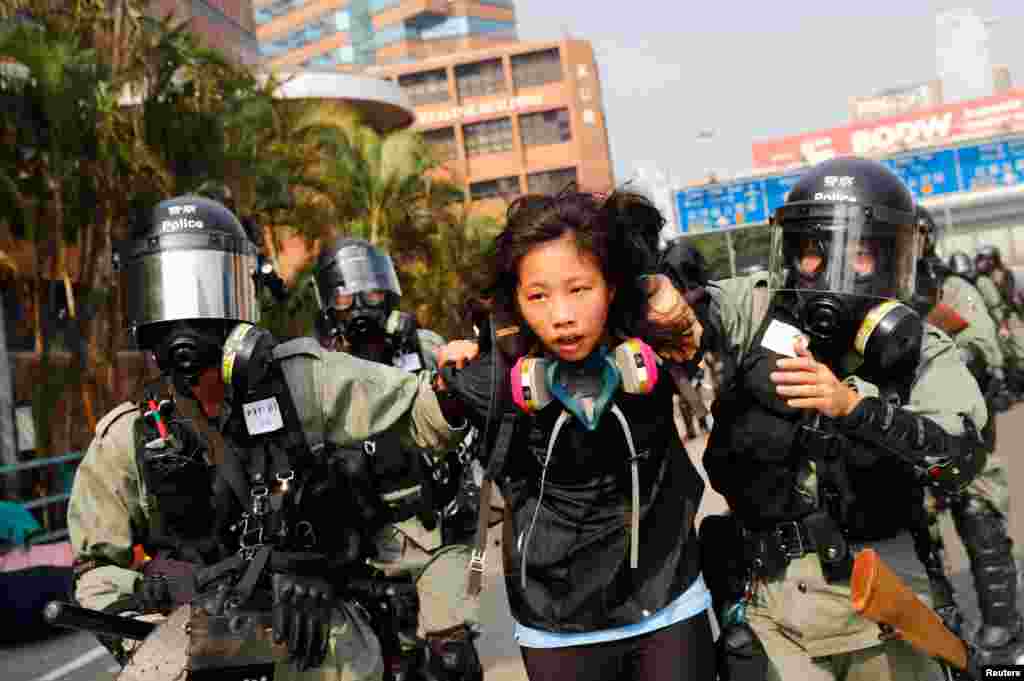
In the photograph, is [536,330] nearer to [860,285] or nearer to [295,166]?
[860,285]

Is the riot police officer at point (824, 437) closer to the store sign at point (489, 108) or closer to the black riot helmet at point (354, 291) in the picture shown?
the black riot helmet at point (354, 291)

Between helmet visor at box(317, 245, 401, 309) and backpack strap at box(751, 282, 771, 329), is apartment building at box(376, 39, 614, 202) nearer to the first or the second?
helmet visor at box(317, 245, 401, 309)

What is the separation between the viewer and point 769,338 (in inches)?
122

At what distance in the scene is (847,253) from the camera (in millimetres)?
3238

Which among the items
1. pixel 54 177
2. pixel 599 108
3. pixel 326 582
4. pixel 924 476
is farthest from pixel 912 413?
pixel 599 108

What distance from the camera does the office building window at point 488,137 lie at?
77.4m

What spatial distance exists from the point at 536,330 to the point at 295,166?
634 inches

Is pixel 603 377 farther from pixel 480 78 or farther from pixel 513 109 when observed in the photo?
pixel 480 78

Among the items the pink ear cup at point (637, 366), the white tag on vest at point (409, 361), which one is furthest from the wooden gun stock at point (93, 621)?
the white tag on vest at point (409, 361)

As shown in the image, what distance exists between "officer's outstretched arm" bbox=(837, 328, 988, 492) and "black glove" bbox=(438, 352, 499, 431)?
31.8 inches

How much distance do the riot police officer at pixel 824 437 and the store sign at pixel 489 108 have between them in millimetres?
75314

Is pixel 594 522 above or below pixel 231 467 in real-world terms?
below

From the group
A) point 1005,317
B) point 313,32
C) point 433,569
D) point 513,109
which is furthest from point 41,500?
point 313,32

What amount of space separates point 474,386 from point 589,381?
27 centimetres
